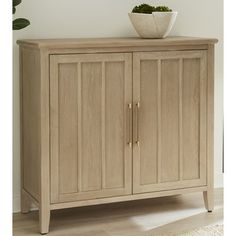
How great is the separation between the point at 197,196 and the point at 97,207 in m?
0.70

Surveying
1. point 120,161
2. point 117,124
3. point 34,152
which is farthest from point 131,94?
point 34,152

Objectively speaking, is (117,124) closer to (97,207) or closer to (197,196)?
(97,207)

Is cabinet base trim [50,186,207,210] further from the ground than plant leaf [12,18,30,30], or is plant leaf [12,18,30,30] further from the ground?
plant leaf [12,18,30,30]

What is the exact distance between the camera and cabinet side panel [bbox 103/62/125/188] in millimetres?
2900

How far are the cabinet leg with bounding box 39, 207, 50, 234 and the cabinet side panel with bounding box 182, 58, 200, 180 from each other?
86 centimetres

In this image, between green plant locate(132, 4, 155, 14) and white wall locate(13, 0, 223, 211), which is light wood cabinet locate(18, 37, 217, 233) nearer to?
white wall locate(13, 0, 223, 211)

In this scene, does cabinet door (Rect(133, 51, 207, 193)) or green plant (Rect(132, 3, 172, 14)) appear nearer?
cabinet door (Rect(133, 51, 207, 193))

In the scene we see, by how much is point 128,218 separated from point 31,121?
2.63 feet

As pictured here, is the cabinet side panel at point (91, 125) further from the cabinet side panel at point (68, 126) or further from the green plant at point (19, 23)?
the green plant at point (19, 23)

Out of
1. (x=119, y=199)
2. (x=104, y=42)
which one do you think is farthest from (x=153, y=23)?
(x=119, y=199)

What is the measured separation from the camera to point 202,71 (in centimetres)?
312

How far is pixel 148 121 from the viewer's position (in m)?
3.01

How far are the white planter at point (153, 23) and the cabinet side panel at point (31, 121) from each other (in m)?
0.65

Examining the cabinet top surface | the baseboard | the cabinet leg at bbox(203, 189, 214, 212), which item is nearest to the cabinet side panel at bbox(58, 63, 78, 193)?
the cabinet top surface
